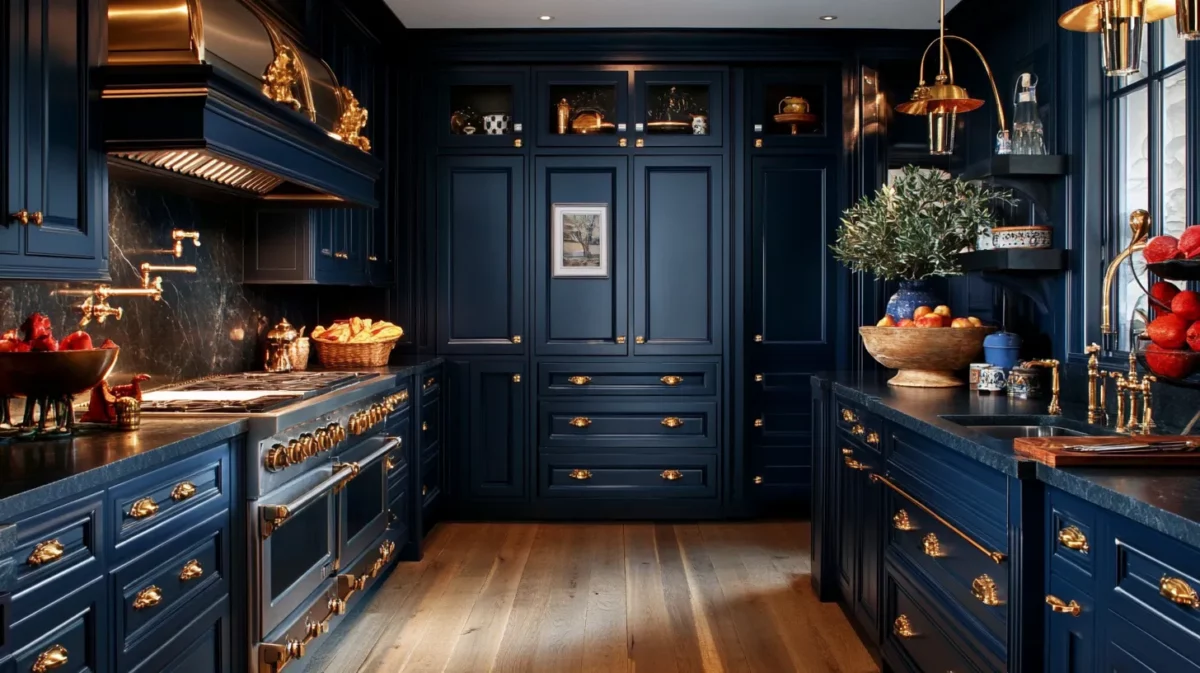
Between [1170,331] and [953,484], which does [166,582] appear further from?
[1170,331]

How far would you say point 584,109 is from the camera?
4.87m

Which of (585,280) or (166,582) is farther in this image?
(585,280)

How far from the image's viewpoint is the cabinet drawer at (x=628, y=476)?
15.5ft

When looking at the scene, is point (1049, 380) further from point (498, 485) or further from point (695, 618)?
A: point (498, 485)

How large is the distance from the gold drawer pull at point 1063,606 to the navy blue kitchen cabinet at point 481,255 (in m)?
3.33

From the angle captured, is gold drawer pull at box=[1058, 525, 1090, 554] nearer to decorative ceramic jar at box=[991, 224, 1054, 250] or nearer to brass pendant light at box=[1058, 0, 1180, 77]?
brass pendant light at box=[1058, 0, 1180, 77]

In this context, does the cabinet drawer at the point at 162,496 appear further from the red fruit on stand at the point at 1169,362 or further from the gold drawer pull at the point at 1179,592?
the red fruit on stand at the point at 1169,362

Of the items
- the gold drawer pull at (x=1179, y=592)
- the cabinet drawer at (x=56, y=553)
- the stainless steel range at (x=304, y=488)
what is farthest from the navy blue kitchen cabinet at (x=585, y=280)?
the gold drawer pull at (x=1179, y=592)

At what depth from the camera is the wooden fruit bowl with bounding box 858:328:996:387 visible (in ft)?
9.91

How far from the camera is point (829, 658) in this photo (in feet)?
9.60

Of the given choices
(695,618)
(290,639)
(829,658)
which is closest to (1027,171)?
(829,658)

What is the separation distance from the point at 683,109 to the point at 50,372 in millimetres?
3614

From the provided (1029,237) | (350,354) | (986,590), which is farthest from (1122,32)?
(350,354)

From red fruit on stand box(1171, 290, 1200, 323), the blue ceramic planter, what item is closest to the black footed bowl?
red fruit on stand box(1171, 290, 1200, 323)
